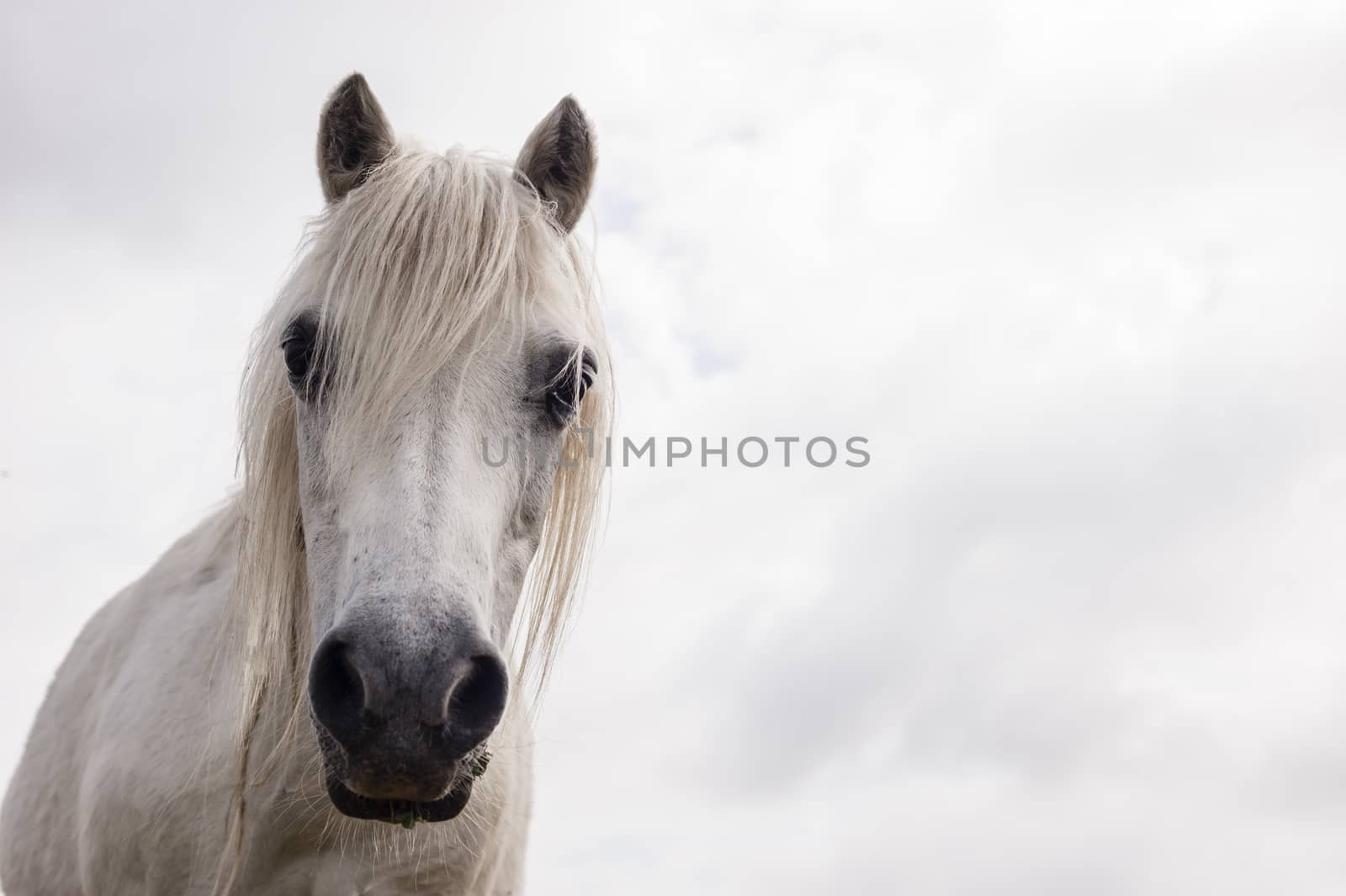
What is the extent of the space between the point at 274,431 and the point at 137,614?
1.42 metres

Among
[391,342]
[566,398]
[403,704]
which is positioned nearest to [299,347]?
[391,342]

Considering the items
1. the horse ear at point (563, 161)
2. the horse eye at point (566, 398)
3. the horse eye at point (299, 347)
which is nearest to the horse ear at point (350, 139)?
the horse ear at point (563, 161)

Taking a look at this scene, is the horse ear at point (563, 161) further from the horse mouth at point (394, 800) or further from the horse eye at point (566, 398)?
the horse mouth at point (394, 800)

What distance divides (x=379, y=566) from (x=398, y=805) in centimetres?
55

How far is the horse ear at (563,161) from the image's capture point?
132 inches

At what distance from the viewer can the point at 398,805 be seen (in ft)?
7.69

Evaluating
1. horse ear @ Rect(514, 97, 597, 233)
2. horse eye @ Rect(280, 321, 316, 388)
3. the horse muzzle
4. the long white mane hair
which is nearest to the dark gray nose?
the horse muzzle

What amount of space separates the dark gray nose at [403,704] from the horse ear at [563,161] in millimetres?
1653

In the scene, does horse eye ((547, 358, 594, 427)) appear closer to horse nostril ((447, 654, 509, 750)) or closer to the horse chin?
horse nostril ((447, 654, 509, 750))

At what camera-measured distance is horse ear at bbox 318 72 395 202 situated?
3188 mm

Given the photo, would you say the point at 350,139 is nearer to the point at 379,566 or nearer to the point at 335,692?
the point at 379,566

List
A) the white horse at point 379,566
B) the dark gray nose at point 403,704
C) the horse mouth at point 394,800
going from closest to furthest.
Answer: the dark gray nose at point 403,704 → the white horse at point 379,566 → the horse mouth at point 394,800

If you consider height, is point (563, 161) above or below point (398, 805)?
above

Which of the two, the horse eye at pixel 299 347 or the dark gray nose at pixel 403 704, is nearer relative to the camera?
the dark gray nose at pixel 403 704
